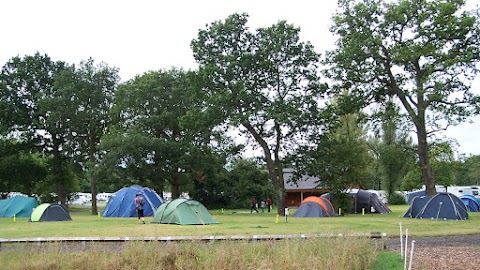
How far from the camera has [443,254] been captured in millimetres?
12242

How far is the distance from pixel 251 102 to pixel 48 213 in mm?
13833

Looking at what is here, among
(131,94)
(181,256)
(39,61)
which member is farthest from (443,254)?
(39,61)

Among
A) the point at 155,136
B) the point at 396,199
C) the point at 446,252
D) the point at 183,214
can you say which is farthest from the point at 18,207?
the point at 396,199

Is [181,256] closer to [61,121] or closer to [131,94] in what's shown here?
[131,94]

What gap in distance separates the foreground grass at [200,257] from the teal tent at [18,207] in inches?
1064

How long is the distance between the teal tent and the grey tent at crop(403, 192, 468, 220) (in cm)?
2553

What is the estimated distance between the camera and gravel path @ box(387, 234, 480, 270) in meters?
10.5

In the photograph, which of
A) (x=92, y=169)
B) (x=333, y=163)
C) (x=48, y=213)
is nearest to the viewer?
(x=48, y=213)

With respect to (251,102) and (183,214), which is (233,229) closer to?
(183,214)

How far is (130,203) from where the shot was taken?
108ft

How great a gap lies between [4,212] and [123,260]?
2940 cm

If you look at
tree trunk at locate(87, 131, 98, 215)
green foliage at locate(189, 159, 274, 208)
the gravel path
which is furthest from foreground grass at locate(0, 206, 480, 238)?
green foliage at locate(189, 159, 274, 208)

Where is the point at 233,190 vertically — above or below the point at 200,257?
above

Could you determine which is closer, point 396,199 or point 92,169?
point 92,169
